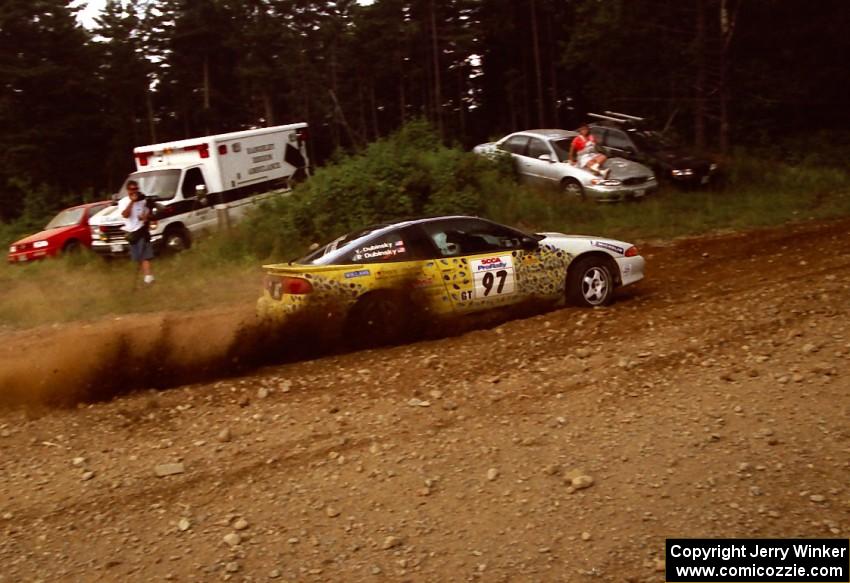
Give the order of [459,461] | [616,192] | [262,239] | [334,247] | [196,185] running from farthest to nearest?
[196,185], [616,192], [262,239], [334,247], [459,461]

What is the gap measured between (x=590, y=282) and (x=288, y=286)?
335cm

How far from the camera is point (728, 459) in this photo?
5.34m

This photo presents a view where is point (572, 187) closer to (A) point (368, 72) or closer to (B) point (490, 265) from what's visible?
(B) point (490, 265)

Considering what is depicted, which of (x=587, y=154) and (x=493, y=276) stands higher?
(x=587, y=154)

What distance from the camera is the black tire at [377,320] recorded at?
28.6 ft

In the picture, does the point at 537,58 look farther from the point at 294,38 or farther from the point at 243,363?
the point at 243,363

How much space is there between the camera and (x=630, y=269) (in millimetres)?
9797

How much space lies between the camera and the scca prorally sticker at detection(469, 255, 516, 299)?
358 inches

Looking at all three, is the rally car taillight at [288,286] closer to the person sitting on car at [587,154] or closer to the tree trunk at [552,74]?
the person sitting on car at [587,154]

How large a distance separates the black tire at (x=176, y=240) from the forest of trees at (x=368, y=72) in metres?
12.8

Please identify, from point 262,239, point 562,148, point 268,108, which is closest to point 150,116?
point 268,108

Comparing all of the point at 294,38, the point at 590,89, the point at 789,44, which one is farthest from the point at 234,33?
the point at 789,44

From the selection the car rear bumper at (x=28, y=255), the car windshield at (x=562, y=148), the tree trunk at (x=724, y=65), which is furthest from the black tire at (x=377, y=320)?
the tree trunk at (x=724, y=65)

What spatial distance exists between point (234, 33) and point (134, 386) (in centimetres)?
4136
